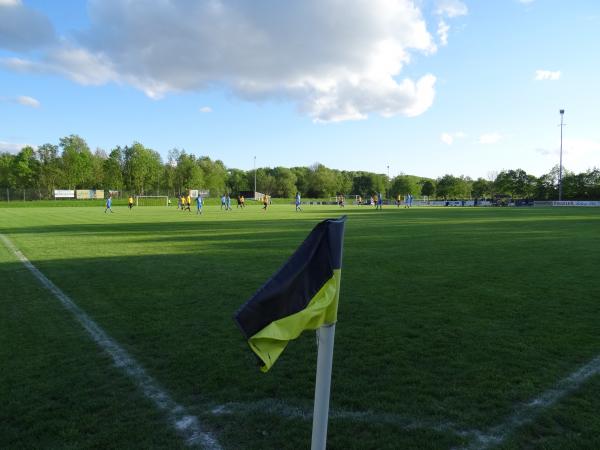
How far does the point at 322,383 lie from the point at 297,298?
19.4 inches

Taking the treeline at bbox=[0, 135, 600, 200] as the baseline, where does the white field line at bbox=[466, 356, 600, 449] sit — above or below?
below


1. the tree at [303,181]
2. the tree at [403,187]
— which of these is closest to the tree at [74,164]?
the tree at [303,181]

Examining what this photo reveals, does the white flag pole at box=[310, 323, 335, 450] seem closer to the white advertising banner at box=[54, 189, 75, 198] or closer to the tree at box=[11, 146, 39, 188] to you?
the white advertising banner at box=[54, 189, 75, 198]

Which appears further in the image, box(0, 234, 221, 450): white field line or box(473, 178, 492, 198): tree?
box(473, 178, 492, 198): tree

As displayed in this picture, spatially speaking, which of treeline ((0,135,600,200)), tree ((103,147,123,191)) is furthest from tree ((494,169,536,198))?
tree ((103,147,123,191))

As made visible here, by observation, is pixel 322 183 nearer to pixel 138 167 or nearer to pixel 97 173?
pixel 138 167

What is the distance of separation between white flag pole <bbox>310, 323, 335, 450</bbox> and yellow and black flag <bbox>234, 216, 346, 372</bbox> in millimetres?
90

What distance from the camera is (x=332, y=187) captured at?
445 feet

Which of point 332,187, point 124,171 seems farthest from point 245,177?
point 124,171

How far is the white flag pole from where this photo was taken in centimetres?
233

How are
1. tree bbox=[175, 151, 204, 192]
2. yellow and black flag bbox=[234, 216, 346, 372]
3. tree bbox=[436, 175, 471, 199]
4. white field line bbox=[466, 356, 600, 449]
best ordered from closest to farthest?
yellow and black flag bbox=[234, 216, 346, 372] → white field line bbox=[466, 356, 600, 449] → tree bbox=[175, 151, 204, 192] → tree bbox=[436, 175, 471, 199]

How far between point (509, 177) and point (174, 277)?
10253 cm

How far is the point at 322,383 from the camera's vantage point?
2.33 metres

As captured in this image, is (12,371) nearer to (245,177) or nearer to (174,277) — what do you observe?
(174,277)
